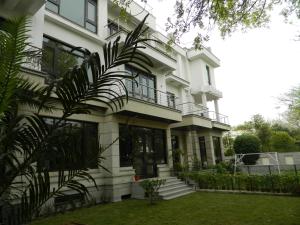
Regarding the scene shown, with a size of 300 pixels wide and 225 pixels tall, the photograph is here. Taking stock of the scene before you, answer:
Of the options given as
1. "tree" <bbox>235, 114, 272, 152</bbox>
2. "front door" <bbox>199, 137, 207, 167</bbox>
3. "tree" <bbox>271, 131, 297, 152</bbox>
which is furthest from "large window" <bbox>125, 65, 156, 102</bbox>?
"tree" <bbox>235, 114, 272, 152</bbox>

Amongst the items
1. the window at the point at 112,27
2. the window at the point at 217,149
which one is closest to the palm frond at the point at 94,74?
the window at the point at 112,27

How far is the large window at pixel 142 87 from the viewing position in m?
13.1

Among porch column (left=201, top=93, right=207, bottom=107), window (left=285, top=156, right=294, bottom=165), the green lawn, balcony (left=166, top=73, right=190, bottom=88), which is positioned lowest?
the green lawn

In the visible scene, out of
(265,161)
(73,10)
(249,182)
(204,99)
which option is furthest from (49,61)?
(265,161)

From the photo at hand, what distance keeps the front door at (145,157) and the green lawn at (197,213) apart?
3.04m

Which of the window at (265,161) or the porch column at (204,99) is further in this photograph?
the window at (265,161)

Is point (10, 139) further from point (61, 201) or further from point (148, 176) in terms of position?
point (148, 176)

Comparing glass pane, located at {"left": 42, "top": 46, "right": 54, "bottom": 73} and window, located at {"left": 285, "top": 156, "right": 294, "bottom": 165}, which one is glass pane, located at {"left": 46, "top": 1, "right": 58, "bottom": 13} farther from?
window, located at {"left": 285, "top": 156, "right": 294, "bottom": 165}

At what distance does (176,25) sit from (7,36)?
5.80 metres

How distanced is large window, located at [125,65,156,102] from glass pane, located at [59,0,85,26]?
3.68 meters

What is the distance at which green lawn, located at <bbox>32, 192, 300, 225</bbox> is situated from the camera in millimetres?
6859

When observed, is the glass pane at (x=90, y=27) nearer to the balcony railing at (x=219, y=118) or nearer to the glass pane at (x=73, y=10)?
the glass pane at (x=73, y=10)

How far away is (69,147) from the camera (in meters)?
2.86

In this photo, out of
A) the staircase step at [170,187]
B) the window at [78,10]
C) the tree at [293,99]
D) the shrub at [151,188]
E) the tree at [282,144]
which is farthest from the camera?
the tree at [282,144]
